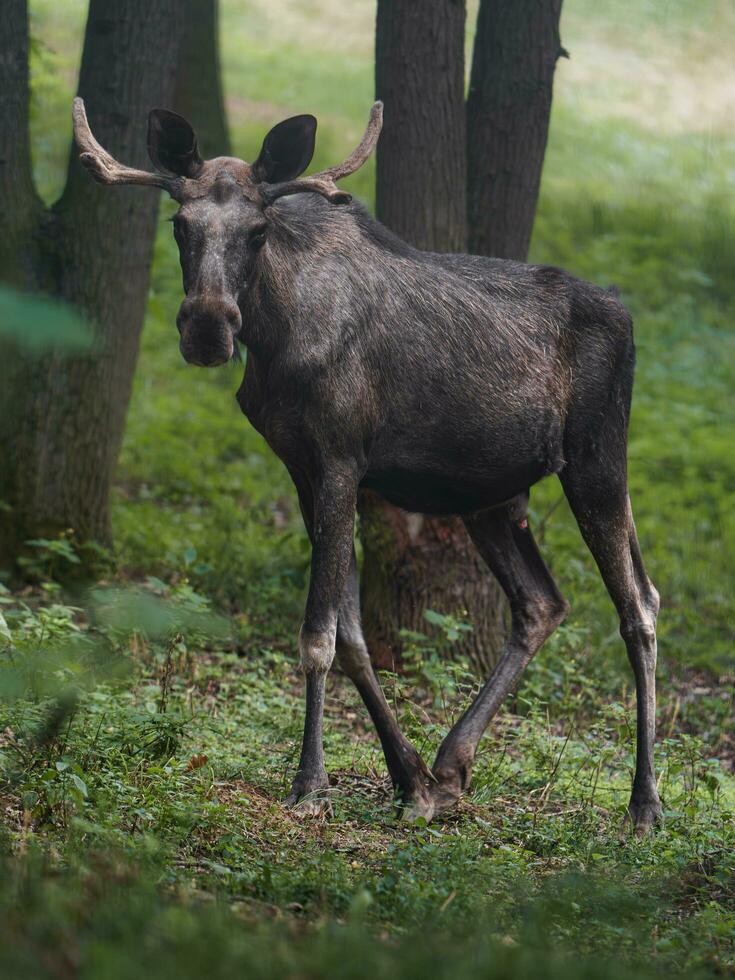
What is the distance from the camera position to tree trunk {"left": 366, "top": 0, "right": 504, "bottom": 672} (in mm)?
8180

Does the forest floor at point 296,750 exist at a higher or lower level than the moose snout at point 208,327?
lower

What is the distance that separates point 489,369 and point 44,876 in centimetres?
360

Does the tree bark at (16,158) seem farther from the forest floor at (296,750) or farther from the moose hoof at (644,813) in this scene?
the moose hoof at (644,813)

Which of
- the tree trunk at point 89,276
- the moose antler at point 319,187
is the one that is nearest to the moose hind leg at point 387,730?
the moose antler at point 319,187

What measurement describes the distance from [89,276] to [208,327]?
3527 mm

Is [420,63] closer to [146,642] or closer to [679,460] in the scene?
[146,642]

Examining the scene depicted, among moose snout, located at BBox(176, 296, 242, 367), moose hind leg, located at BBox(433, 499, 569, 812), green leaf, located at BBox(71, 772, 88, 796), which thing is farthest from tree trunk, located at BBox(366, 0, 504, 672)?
green leaf, located at BBox(71, 772, 88, 796)

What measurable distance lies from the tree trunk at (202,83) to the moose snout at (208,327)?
37.9 ft

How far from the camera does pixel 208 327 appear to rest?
5473mm

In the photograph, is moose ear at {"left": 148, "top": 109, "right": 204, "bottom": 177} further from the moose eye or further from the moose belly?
the moose belly

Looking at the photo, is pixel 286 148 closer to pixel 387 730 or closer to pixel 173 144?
pixel 173 144

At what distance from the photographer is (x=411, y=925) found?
3.99m

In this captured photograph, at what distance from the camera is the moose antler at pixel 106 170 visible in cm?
583

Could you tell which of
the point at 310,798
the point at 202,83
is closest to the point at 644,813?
the point at 310,798
